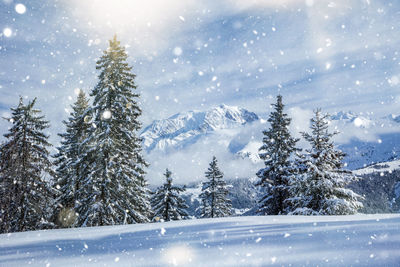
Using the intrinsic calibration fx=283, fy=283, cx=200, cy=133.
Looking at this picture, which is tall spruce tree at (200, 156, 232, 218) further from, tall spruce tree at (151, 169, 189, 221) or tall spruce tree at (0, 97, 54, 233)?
tall spruce tree at (0, 97, 54, 233)

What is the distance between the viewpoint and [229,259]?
3354 mm

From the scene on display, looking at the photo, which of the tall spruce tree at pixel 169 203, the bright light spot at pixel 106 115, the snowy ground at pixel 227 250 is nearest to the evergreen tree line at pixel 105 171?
the bright light spot at pixel 106 115

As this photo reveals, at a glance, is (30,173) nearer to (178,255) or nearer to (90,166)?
(90,166)

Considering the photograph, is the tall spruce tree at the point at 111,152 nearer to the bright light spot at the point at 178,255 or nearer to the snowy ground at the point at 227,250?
the snowy ground at the point at 227,250

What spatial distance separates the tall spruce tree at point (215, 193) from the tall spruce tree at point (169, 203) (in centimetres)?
395

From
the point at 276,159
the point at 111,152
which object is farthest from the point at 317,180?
the point at 111,152

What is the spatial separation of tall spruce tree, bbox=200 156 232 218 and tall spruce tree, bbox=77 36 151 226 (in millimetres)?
16241

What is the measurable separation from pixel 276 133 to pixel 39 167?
59.9ft

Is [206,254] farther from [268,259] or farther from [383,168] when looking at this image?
[383,168]

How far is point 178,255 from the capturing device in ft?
12.3

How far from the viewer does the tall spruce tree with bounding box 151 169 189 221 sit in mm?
29969

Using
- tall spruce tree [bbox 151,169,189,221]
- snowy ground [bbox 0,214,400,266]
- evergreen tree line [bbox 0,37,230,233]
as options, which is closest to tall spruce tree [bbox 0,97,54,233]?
evergreen tree line [bbox 0,37,230,233]

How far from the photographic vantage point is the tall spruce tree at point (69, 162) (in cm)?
2028

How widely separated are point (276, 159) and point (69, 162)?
1713 centimetres
